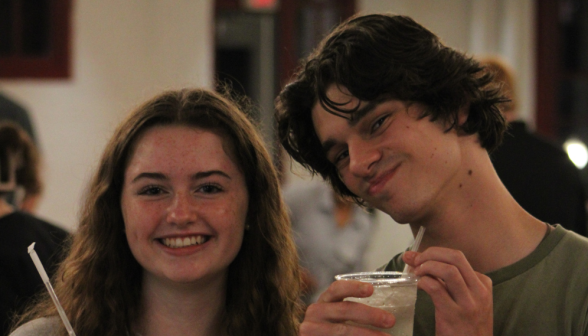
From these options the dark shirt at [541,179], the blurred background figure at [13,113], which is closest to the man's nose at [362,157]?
the dark shirt at [541,179]

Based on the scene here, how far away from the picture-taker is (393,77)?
158cm

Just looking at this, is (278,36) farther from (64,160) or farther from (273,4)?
(64,160)

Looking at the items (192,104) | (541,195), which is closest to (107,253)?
(192,104)

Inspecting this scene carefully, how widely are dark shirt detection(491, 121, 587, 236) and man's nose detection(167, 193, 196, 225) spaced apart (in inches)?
45.8

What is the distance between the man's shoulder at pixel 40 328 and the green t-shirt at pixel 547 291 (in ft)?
2.86

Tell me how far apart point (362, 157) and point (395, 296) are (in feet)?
0.99

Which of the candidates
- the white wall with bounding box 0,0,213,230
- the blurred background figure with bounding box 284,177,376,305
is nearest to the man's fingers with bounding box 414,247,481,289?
the blurred background figure with bounding box 284,177,376,305

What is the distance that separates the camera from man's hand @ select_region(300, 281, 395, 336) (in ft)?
4.46

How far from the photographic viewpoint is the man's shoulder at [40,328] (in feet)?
5.77

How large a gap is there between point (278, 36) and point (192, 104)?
438 centimetres

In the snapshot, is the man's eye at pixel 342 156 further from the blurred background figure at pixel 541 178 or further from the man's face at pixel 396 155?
the blurred background figure at pixel 541 178

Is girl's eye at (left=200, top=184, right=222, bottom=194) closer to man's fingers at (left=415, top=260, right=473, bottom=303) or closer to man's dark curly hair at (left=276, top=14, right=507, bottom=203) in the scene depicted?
man's dark curly hair at (left=276, top=14, right=507, bottom=203)

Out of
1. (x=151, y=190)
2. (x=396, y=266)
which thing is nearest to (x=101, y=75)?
(x=151, y=190)

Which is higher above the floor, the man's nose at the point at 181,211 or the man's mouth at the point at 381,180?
the man's mouth at the point at 381,180
